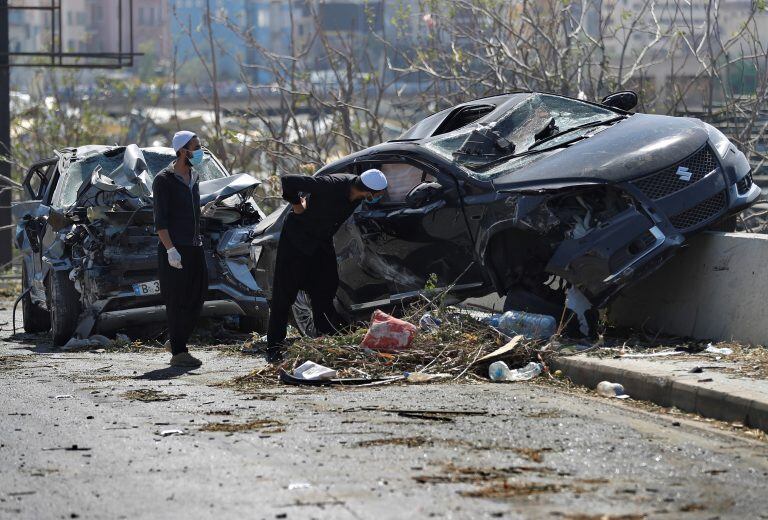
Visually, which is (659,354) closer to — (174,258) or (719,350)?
(719,350)

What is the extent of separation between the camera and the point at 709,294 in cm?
970

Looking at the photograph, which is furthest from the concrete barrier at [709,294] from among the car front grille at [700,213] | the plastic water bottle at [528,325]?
the plastic water bottle at [528,325]

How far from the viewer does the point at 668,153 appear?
9.66 meters

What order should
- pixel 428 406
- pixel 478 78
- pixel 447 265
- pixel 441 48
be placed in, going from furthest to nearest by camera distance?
pixel 441 48 < pixel 478 78 < pixel 447 265 < pixel 428 406

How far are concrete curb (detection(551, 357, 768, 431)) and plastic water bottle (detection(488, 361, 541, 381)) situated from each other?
170mm

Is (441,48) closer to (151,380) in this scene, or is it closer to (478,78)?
(478,78)

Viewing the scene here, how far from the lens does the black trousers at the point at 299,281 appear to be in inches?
408

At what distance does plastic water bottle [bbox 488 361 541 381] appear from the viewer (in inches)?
343

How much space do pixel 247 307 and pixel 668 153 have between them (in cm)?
465

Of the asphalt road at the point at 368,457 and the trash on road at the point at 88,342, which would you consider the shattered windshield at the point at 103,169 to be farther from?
the asphalt road at the point at 368,457

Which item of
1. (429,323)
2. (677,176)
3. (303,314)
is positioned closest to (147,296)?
(303,314)

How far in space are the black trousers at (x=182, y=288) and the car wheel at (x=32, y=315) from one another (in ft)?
13.9

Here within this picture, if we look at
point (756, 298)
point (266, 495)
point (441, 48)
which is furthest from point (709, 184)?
point (441, 48)

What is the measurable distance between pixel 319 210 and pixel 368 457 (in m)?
4.38
